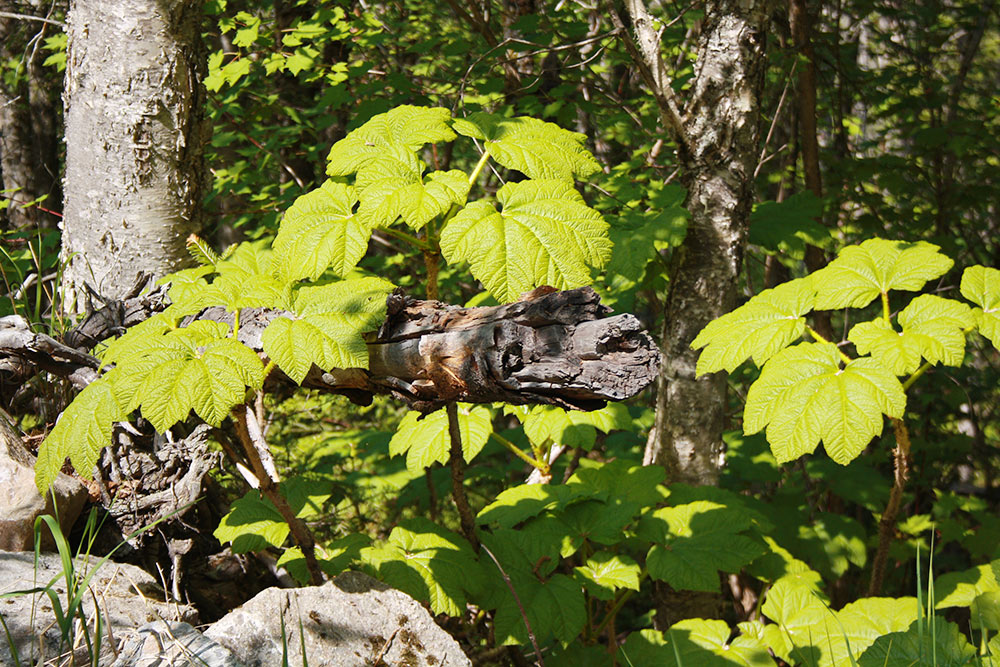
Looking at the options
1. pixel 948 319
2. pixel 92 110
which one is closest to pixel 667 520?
pixel 948 319

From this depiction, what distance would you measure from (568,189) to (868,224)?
11.2 feet

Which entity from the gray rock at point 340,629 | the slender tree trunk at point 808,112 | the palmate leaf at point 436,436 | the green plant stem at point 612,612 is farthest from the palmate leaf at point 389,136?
the slender tree trunk at point 808,112

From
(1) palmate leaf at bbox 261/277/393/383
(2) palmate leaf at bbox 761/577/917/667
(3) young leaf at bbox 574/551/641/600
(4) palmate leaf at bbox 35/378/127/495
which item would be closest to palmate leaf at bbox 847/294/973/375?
(2) palmate leaf at bbox 761/577/917/667

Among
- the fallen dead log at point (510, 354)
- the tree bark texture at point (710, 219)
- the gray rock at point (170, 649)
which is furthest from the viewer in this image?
the tree bark texture at point (710, 219)

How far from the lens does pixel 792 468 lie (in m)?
4.78

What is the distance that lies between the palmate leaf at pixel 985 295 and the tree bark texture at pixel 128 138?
8.31 feet

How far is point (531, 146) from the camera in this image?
6.11 ft

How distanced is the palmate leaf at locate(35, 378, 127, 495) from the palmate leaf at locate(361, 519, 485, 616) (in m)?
0.85

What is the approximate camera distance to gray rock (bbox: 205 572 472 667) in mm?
1614

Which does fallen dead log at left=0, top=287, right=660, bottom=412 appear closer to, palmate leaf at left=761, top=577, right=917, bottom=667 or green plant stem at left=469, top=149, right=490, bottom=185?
green plant stem at left=469, top=149, right=490, bottom=185

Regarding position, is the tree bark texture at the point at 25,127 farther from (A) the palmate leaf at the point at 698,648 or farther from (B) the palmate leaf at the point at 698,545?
(A) the palmate leaf at the point at 698,648

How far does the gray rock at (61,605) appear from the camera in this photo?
4.77 ft

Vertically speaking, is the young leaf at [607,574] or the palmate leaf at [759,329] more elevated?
the palmate leaf at [759,329]

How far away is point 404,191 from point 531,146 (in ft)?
1.27
